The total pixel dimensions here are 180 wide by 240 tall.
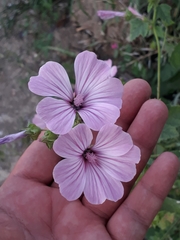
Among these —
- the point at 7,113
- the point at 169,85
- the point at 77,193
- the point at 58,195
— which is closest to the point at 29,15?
the point at 7,113

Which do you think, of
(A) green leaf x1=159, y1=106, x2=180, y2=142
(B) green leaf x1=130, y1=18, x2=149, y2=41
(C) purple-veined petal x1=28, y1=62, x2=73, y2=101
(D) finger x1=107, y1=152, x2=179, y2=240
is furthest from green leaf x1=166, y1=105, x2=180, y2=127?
(C) purple-veined petal x1=28, y1=62, x2=73, y2=101

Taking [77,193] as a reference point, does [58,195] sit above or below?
below

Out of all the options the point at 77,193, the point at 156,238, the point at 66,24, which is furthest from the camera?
the point at 66,24

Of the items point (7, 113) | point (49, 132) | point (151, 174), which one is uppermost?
point (49, 132)

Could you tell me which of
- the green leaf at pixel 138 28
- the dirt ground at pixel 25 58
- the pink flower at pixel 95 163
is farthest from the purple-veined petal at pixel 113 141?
the dirt ground at pixel 25 58

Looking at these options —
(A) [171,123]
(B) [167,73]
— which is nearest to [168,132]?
(A) [171,123]

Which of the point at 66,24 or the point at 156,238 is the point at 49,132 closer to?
the point at 156,238

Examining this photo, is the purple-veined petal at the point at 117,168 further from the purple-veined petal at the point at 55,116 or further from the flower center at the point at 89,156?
the purple-veined petal at the point at 55,116
